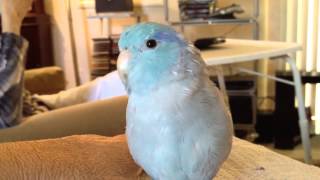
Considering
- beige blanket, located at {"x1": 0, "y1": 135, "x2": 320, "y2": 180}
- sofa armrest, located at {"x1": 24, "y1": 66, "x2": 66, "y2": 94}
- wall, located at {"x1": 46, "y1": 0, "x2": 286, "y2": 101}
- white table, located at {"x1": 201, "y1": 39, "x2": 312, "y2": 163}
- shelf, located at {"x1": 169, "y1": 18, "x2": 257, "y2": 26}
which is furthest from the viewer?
wall, located at {"x1": 46, "y1": 0, "x2": 286, "y2": 101}

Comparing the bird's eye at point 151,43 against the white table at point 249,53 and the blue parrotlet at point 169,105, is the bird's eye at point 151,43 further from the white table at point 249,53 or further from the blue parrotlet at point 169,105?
the white table at point 249,53

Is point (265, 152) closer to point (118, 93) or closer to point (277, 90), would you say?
point (118, 93)

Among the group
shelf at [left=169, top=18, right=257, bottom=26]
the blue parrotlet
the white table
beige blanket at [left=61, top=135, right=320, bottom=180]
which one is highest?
the blue parrotlet

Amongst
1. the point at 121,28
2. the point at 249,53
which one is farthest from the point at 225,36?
the point at 249,53

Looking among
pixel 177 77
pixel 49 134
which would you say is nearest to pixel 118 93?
pixel 49 134

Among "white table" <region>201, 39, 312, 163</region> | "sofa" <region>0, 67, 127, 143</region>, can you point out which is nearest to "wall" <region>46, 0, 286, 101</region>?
"white table" <region>201, 39, 312, 163</region>

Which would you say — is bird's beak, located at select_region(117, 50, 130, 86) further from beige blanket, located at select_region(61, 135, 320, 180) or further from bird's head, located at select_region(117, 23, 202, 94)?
beige blanket, located at select_region(61, 135, 320, 180)

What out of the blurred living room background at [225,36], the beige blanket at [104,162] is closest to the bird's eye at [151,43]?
the beige blanket at [104,162]

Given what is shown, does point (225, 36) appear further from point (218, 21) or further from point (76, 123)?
point (76, 123)
